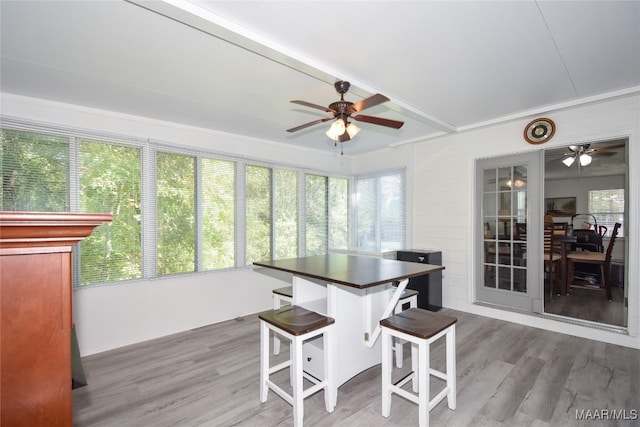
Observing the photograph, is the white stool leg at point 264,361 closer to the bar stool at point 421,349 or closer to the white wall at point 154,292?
the bar stool at point 421,349

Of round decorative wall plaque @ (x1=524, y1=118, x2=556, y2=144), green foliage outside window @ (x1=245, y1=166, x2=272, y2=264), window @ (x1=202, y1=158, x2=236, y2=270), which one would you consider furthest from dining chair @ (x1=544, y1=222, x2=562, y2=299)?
window @ (x1=202, y1=158, x2=236, y2=270)

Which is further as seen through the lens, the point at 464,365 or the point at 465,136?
the point at 465,136

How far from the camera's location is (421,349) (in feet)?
5.93

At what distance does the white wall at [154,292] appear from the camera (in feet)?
9.68

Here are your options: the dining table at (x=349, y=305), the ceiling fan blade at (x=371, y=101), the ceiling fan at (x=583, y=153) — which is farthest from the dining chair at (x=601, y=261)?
the ceiling fan blade at (x=371, y=101)

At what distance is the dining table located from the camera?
2141 millimetres

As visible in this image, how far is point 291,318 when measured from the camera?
6.66ft

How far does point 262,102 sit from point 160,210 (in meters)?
1.71

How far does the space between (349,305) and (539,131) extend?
9.99 feet

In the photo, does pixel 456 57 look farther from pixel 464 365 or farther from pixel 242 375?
pixel 242 375

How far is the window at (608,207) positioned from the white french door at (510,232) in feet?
13.8

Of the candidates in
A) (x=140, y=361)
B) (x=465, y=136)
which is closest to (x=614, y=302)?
(x=465, y=136)

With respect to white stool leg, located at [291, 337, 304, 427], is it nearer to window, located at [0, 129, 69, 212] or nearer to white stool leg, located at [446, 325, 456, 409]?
white stool leg, located at [446, 325, 456, 409]

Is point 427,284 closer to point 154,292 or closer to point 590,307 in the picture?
point 590,307
